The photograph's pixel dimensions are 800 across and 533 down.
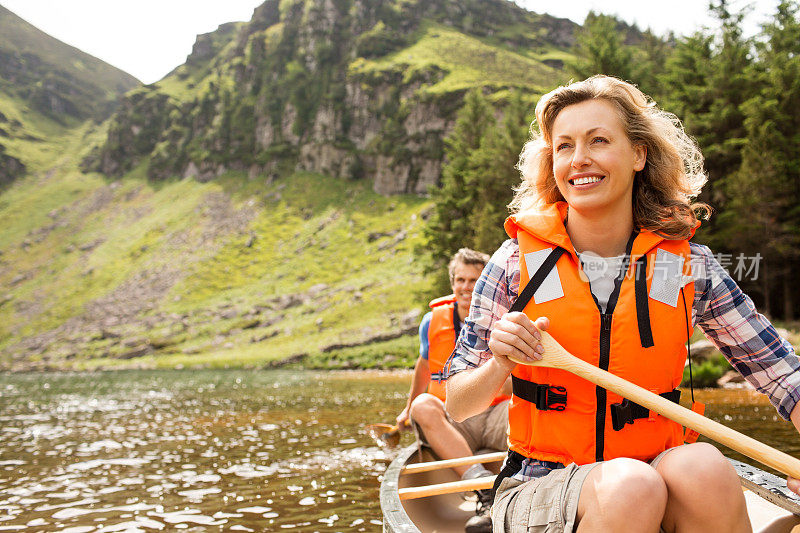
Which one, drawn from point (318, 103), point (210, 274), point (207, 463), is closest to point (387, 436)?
point (207, 463)

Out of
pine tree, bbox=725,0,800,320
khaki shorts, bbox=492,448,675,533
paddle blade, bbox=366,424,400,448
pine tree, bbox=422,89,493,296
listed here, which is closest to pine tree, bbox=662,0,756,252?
pine tree, bbox=725,0,800,320

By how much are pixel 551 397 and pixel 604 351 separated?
0.29 meters

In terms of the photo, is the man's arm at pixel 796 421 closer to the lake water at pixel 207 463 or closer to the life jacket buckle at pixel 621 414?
the life jacket buckle at pixel 621 414

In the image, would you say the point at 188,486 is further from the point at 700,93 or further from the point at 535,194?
the point at 700,93

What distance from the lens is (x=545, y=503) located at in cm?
195

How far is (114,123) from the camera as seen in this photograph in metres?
118

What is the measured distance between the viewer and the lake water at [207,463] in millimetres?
6121

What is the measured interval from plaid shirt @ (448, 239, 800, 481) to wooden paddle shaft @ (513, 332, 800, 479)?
34 cm

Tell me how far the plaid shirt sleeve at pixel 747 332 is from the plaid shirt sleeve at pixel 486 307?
80 centimetres

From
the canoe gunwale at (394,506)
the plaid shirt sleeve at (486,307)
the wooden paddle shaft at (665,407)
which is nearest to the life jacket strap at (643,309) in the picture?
the wooden paddle shaft at (665,407)

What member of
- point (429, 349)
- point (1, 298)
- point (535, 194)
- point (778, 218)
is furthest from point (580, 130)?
point (1, 298)

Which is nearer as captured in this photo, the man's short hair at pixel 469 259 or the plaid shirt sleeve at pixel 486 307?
the plaid shirt sleeve at pixel 486 307

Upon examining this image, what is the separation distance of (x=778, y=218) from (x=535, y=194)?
2490 centimetres

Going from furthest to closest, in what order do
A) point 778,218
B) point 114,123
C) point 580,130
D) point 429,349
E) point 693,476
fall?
point 114,123 → point 778,218 → point 429,349 → point 580,130 → point 693,476
